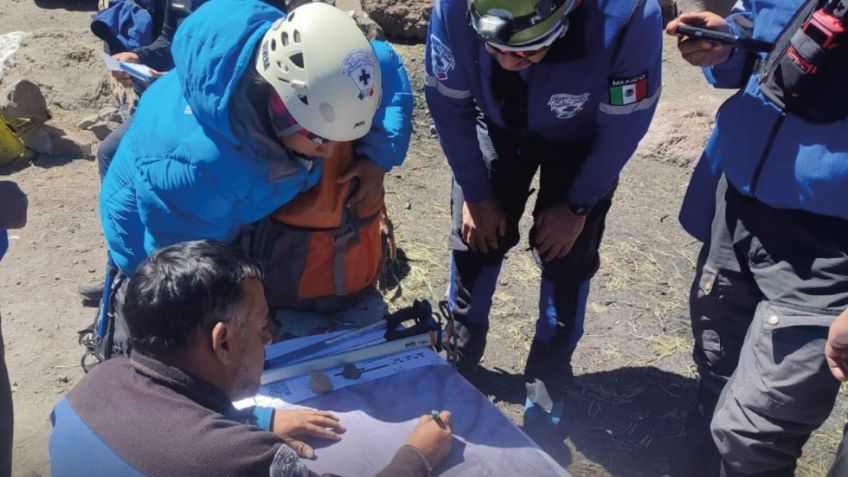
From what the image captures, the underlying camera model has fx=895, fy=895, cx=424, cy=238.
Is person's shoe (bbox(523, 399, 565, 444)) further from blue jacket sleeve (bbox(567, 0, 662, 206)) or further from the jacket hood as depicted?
the jacket hood

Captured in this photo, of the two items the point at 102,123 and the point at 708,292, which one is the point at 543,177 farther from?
the point at 102,123

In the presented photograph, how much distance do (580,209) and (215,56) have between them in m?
1.42

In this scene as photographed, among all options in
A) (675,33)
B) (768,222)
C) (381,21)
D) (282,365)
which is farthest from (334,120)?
(381,21)

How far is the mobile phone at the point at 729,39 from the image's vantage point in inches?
112

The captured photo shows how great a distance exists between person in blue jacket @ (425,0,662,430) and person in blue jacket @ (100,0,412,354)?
0.39 m

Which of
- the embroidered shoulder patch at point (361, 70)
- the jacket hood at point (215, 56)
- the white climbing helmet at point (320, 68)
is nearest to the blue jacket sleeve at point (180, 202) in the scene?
the jacket hood at point (215, 56)

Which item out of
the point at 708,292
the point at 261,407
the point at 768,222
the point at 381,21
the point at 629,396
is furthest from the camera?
the point at 381,21

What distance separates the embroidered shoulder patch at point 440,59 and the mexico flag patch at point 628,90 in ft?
1.85

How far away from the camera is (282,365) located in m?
3.10

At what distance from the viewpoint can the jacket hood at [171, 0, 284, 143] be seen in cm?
286

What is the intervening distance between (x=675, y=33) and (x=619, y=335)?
2.01 m

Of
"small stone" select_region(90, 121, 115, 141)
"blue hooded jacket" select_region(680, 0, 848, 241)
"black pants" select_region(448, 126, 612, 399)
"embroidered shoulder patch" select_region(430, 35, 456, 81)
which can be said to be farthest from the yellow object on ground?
"blue hooded jacket" select_region(680, 0, 848, 241)

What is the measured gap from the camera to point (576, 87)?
3078 mm

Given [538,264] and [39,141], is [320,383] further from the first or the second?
[39,141]
